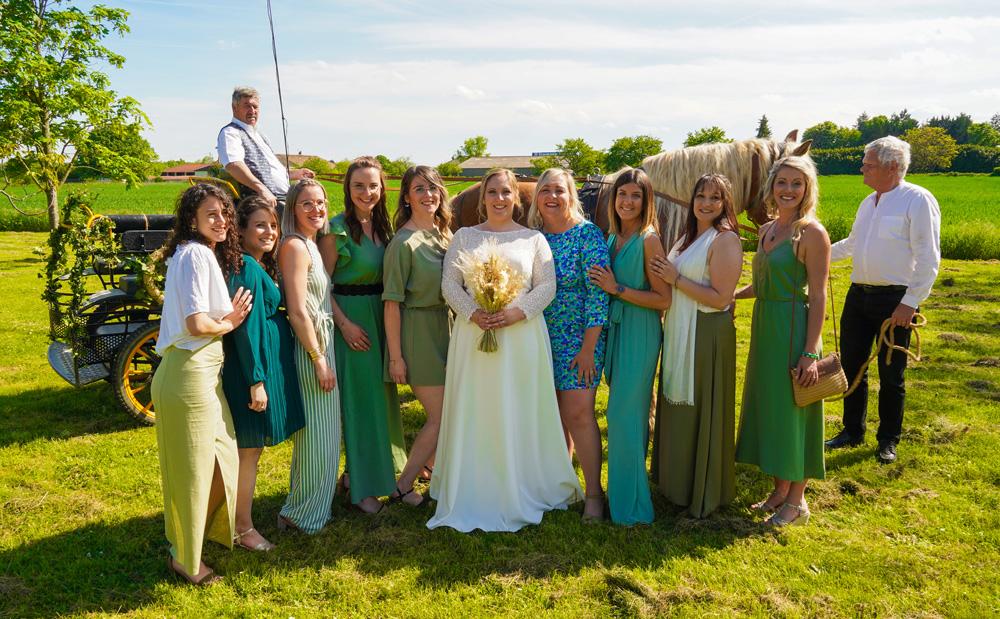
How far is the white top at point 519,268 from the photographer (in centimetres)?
349

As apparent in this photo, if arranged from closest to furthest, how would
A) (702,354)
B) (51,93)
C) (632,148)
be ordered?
(702,354) → (51,93) → (632,148)

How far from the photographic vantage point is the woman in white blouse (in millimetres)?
2832

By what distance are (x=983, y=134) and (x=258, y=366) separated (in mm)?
91041

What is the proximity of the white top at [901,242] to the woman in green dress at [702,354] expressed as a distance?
5.32 ft

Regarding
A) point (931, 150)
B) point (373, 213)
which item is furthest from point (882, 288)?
point (931, 150)

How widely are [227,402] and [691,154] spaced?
3.71 m

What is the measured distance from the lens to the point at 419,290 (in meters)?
3.67

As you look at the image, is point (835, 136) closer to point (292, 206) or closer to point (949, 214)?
point (949, 214)

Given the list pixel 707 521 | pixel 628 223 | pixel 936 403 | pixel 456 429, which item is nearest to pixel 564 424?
pixel 456 429

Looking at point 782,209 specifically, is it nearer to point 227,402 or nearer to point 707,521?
point 707,521

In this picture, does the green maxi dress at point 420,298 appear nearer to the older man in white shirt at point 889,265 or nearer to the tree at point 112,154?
the older man in white shirt at point 889,265

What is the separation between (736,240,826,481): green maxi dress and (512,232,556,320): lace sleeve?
118 centimetres

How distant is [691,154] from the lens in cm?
488

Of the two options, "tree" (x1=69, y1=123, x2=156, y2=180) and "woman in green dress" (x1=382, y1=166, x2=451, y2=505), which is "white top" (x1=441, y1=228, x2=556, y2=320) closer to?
"woman in green dress" (x1=382, y1=166, x2=451, y2=505)
